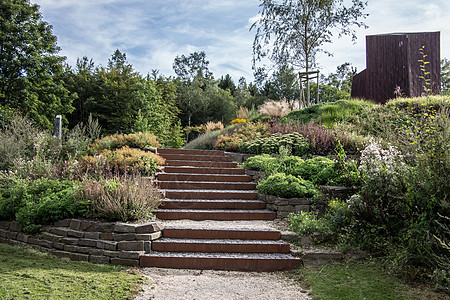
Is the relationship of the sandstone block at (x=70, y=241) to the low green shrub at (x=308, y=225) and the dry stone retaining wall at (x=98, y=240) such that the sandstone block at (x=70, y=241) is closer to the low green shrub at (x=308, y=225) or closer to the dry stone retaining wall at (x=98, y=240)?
the dry stone retaining wall at (x=98, y=240)

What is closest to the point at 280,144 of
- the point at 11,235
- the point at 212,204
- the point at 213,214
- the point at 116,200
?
the point at 212,204

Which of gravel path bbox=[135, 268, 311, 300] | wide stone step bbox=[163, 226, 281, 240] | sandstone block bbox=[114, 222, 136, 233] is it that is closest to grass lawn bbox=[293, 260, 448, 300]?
gravel path bbox=[135, 268, 311, 300]

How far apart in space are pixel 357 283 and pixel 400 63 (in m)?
12.5

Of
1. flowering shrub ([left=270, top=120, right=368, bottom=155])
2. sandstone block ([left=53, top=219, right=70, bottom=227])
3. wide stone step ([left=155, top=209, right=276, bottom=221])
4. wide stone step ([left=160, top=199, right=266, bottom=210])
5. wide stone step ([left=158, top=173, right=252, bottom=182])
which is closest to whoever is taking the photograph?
sandstone block ([left=53, top=219, right=70, bottom=227])

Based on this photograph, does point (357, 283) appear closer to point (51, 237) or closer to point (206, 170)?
point (51, 237)

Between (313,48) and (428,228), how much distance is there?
49.2 ft

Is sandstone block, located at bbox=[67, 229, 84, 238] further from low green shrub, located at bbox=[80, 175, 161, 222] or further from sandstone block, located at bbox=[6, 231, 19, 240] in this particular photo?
sandstone block, located at bbox=[6, 231, 19, 240]

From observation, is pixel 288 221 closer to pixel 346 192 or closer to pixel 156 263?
pixel 346 192

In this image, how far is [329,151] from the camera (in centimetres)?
895

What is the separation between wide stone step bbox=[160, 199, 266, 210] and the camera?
6664mm

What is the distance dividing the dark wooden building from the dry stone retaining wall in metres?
12.6

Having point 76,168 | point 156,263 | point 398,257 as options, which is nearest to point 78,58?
point 76,168

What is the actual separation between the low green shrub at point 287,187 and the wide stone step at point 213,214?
464 millimetres

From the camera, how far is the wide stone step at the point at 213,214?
614cm
